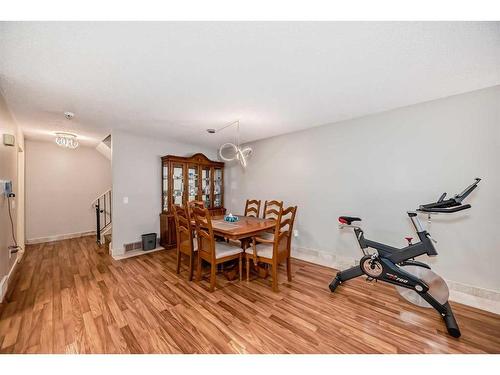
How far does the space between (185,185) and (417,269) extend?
418 cm

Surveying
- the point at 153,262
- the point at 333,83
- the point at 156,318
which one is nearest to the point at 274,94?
the point at 333,83

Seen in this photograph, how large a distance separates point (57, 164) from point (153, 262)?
12.6ft

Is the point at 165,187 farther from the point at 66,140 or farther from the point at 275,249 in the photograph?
the point at 275,249

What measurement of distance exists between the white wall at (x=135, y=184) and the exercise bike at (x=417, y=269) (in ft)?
12.1

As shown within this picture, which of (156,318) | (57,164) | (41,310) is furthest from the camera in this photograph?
(57,164)

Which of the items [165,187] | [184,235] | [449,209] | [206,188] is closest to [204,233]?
[184,235]

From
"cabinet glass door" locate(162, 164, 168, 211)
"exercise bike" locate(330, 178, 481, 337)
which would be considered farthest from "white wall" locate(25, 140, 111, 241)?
"exercise bike" locate(330, 178, 481, 337)

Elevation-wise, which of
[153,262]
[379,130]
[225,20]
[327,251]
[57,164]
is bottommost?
[153,262]

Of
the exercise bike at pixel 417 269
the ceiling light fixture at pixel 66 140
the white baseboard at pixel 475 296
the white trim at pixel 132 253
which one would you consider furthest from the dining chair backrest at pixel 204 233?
the ceiling light fixture at pixel 66 140

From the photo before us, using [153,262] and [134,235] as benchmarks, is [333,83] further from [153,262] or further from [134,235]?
[134,235]

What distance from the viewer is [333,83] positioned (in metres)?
2.00

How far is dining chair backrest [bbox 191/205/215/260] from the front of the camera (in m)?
2.28

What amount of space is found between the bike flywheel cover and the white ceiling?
2.05 meters
